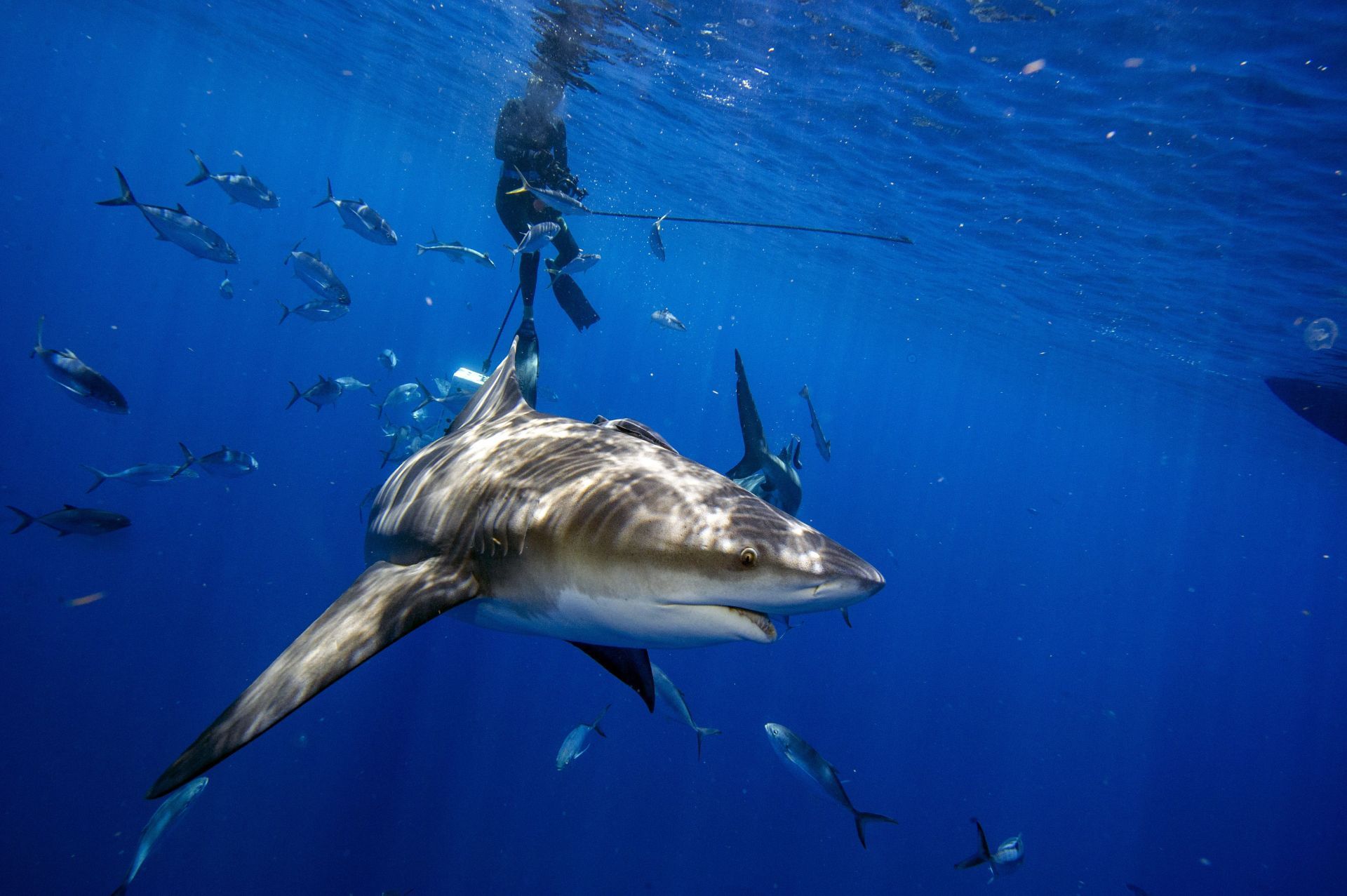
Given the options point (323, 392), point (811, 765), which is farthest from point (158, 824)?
point (811, 765)

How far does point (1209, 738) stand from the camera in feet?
162

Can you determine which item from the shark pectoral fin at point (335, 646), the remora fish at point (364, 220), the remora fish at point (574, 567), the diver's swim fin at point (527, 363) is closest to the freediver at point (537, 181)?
the remora fish at point (364, 220)

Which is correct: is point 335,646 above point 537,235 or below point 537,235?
below

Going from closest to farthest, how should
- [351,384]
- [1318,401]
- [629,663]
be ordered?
[629,663] → [351,384] → [1318,401]

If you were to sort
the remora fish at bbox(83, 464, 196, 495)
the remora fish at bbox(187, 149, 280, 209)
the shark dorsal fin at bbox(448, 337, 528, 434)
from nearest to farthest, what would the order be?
the shark dorsal fin at bbox(448, 337, 528, 434) → the remora fish at bbox(83, 464, 196, 495) → the remora fish at bbox(187, 149, 280, 209)

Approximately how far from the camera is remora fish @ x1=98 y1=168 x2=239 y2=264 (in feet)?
24.2

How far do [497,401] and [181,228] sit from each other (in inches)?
272

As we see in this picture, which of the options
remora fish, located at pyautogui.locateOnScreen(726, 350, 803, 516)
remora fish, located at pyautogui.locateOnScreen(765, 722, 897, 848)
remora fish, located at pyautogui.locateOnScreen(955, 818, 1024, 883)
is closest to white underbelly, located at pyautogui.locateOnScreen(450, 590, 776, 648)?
remora fish, located at pyautogui.locateOnScreen(765, 722, 897, 848)

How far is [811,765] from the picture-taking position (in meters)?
5.67

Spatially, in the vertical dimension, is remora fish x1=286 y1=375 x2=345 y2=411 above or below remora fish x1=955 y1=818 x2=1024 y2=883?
above

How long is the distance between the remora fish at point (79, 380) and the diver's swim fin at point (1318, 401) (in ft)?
84.6

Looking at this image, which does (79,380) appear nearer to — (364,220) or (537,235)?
(364,220)

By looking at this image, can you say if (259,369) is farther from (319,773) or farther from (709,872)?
(709,872)

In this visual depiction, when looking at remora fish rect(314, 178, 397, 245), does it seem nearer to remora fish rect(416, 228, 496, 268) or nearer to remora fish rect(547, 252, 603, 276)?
remora fish rect(416, 228, 496, 268)
